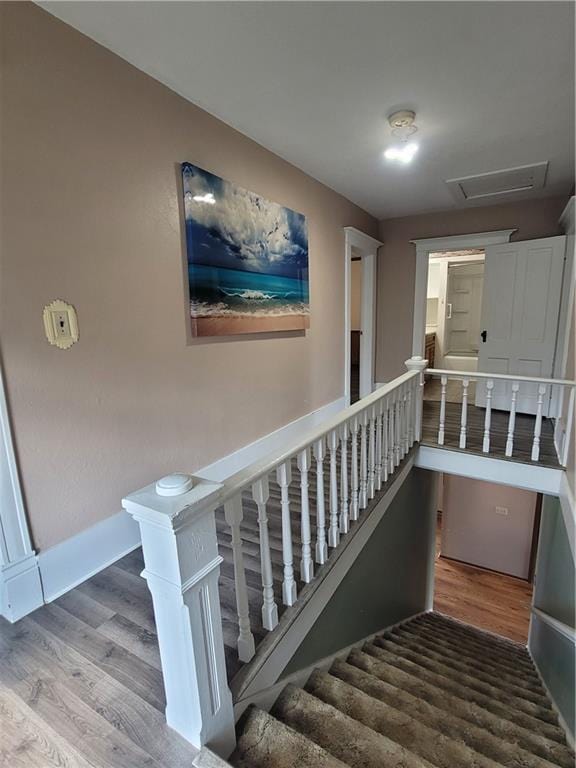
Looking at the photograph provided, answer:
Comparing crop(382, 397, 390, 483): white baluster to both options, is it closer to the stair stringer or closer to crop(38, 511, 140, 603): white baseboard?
the stair stringer

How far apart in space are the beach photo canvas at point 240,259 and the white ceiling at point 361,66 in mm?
459

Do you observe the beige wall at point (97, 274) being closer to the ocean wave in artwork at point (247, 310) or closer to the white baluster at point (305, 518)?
the ocean wave in artwork at point (247, 310)

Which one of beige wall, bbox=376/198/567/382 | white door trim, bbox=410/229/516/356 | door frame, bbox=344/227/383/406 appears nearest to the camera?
beige wall, bbox=376/198/567/382

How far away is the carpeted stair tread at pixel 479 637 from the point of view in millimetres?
3720

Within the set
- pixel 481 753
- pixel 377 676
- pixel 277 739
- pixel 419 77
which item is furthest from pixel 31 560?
pixel 419 77

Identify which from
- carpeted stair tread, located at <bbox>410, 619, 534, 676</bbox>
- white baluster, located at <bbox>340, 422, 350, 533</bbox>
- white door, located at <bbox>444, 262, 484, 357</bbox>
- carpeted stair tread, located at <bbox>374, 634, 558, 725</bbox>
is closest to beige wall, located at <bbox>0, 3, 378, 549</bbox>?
white baluster, located at <bbox>340, 422, 350, 533</bbox>

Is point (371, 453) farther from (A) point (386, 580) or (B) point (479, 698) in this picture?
(B) point (479, 698)

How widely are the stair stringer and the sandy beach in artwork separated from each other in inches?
57.7

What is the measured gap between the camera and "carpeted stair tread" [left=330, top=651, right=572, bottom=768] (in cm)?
146

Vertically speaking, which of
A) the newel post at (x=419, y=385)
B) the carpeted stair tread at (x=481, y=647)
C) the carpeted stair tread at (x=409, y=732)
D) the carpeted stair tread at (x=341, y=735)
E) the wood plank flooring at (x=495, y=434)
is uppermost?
the newel post at (x=419, y=385)

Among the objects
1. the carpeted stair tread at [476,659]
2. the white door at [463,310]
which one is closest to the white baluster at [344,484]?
the carpeted stair tread at [476,659]

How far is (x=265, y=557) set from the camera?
140 centimetres

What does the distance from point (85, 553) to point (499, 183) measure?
4334 mm

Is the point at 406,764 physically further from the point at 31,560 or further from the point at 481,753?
the point at 31,560
